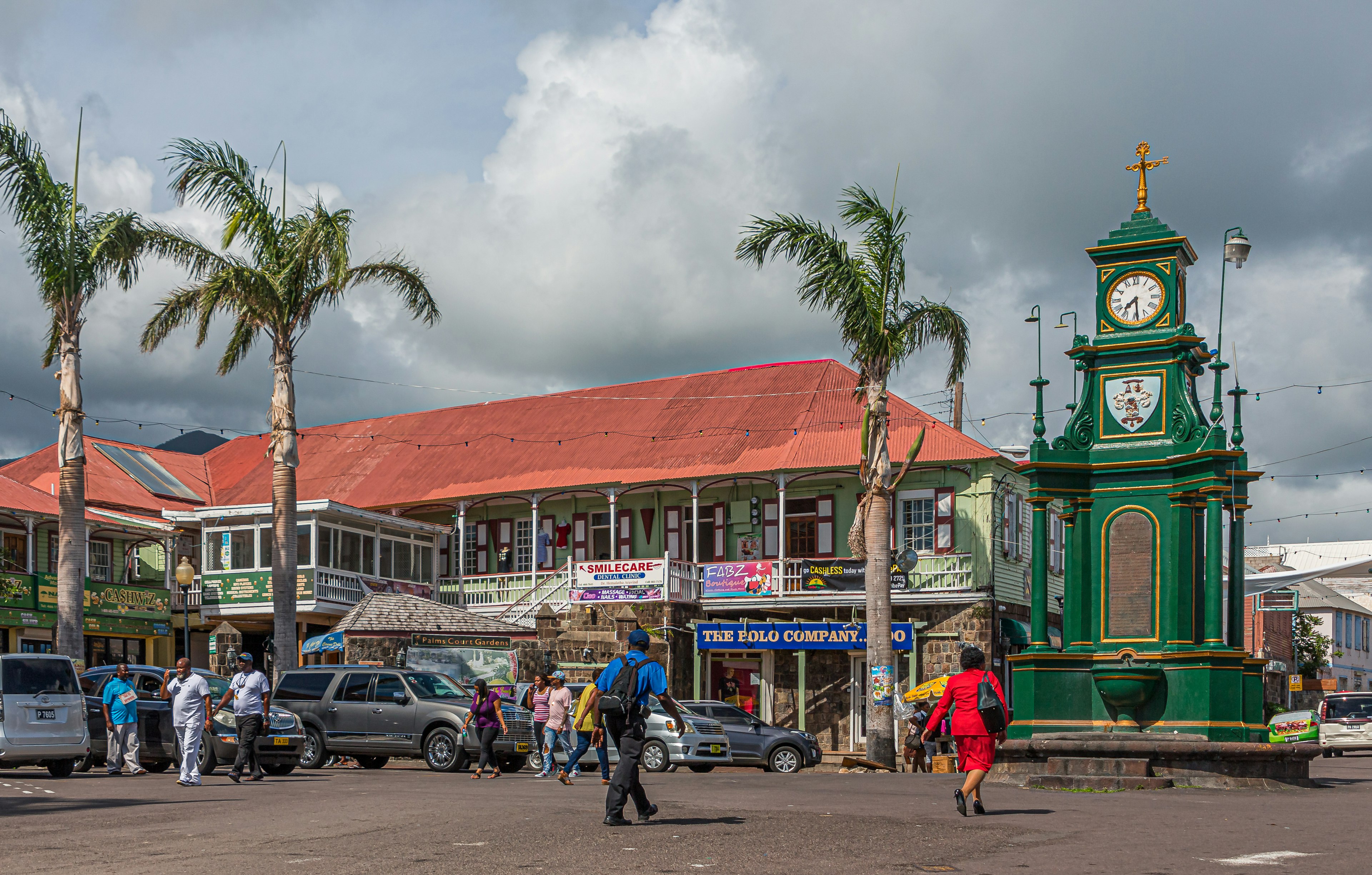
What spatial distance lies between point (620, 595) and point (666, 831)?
2403 centimetres

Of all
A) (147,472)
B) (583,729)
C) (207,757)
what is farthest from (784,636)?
(147,472)

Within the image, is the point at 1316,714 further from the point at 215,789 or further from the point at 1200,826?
the point at 215,789

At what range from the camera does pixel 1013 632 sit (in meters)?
34.0

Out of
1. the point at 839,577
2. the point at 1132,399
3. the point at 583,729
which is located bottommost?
the point at 583,729

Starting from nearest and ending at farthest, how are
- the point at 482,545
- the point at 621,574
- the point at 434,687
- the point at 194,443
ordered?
the point at 434,687, the point at 621,574, the point at 482,545, the point at 194,443

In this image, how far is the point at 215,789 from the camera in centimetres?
1667

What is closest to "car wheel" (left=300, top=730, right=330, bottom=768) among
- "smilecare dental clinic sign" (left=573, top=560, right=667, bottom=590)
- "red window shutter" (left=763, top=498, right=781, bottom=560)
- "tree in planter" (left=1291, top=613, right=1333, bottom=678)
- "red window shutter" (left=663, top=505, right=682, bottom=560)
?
"smilecare dental clinic sign" (left=573, top=560, right=667, bottom=590)

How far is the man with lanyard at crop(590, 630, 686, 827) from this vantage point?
11633 millimetres

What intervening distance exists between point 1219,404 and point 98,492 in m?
30.1

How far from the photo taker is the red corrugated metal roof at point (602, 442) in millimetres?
36312

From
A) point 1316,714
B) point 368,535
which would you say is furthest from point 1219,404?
point 368,535

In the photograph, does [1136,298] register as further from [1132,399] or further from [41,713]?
[41,713]

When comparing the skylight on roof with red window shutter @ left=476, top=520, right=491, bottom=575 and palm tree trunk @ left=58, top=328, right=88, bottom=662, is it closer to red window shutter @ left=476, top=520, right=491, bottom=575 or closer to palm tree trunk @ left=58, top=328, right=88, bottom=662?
red window shutter @ left=476, top=520, right=491, bottom=575

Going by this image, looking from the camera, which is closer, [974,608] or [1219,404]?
[1219,404]
